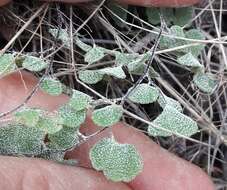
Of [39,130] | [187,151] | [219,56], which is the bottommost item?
[187,151]

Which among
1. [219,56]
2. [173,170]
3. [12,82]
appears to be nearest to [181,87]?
[219,56]

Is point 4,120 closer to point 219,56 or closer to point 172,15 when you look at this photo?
point 172,15

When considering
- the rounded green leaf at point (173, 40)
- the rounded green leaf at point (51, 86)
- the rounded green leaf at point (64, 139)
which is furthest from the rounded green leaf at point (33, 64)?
the rounded green leaf at point (173, 40)

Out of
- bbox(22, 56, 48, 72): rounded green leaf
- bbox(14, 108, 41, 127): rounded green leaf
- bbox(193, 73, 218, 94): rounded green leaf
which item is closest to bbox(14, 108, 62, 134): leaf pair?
bbox(14, 108, 41, 127): rounded green leaf

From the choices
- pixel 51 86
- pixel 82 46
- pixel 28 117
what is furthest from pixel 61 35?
pixel 28 117

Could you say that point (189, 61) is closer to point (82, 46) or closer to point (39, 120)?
point (82, 46)

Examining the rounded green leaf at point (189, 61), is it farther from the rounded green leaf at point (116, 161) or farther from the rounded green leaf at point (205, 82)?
the rounded green leaf at point (116, 161)
